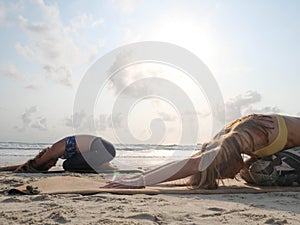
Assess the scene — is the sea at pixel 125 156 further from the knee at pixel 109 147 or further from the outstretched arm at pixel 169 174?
the outstretched arm at pixel 169 174

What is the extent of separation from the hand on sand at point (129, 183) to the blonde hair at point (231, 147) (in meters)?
0.52

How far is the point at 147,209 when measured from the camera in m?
2.31

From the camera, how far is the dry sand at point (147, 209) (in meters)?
2.03

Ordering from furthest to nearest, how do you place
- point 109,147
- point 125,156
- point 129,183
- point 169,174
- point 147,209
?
1. point 125,156
2. point 109,147
3. point 169,174
4. point 129,183
5. point 147,209

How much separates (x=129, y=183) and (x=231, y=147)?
3.39 ft

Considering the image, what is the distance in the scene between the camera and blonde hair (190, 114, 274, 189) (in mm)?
3320

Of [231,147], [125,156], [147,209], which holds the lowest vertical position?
[147,209]

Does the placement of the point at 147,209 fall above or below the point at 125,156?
below

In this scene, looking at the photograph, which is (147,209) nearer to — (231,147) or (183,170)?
(183,170)

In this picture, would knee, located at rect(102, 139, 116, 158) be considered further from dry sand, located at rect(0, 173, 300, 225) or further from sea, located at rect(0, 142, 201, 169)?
dry sand, located at rect(0, 173, 300, 225)

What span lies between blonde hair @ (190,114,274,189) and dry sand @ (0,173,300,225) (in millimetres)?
359

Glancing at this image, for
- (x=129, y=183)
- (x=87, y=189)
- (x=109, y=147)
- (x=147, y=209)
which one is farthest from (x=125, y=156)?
(x=147, y=209)

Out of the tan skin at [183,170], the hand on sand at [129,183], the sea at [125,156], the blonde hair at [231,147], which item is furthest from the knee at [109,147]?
the blonde hair at [231,147]

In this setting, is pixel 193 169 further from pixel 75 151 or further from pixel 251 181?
pixel 75 151
